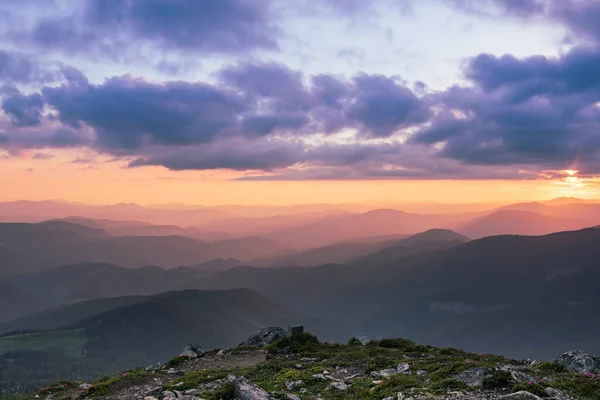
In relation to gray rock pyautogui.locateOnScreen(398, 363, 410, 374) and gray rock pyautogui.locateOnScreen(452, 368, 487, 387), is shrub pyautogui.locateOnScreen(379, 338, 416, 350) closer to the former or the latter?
gray rock pyautogui.locateOnScreen(398, 363, 410, 374)

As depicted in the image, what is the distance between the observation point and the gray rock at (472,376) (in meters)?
24.0

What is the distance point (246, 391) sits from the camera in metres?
21.9

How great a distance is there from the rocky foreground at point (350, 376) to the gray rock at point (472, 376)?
5 centimetres

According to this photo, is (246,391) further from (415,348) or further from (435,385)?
(415,348)

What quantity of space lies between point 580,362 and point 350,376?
48.8 ft

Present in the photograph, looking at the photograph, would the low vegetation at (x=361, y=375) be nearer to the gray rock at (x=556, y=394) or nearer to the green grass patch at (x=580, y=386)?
the green grass patch at (x=580, y=386)

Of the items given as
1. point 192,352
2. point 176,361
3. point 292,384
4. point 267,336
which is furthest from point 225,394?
point 267,336

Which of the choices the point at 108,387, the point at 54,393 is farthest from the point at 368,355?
the point at 54,393

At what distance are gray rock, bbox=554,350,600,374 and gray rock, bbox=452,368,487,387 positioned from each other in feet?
27.4

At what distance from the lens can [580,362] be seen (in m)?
29.7

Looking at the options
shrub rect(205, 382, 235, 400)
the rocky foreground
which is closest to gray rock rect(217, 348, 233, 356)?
the rocky foreground

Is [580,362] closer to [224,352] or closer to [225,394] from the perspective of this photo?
[225,394]

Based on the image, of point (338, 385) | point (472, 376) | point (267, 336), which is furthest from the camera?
point (267, 336)

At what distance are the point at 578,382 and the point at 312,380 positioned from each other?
578 inches
